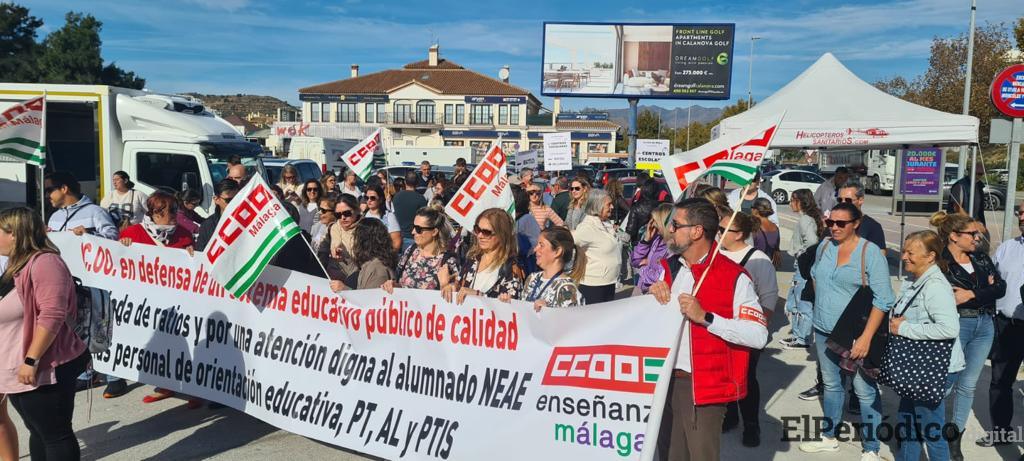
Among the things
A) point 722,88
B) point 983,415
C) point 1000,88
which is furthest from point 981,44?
point 983,415

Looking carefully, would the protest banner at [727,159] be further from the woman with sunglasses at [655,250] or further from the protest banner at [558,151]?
the protest banner at [558,151]

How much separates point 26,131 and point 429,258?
17.1 ft

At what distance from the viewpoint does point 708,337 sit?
11.3 ft

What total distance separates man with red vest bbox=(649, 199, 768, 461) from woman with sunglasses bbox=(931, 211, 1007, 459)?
1959 millimetres

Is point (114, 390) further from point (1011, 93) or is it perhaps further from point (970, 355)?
point (1011, 93)

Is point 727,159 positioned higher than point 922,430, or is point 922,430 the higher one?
point 727,159

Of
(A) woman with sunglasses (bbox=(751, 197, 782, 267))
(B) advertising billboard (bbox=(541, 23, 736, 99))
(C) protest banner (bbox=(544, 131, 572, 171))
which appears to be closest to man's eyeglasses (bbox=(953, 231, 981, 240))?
(A) woman with sunglasses (bbox=(751, 197, 782, 267))

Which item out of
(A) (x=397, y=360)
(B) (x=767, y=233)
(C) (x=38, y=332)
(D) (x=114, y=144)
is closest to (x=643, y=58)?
(D) (x=114, y=144)

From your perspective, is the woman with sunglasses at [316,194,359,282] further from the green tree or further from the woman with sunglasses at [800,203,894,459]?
the green tree

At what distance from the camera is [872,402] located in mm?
4578

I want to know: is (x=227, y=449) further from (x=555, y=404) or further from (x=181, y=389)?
(x=555, y=404)

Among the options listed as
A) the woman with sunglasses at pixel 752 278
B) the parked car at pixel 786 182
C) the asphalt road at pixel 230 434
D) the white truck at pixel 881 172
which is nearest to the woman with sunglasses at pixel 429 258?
the asphalt road at pixel 230 434

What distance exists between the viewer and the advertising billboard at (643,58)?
80.7ft

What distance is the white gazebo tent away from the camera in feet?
30.5
